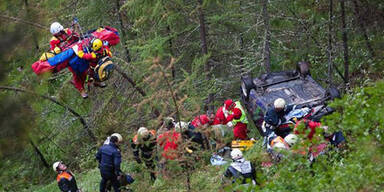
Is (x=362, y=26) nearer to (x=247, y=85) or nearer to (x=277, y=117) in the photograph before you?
(x=247, y=85)

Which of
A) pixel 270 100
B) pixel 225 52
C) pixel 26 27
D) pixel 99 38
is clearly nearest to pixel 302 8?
pixel 225 52

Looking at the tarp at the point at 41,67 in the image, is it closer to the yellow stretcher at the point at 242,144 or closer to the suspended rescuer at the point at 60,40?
the suspended rescuer at the point at 60,40

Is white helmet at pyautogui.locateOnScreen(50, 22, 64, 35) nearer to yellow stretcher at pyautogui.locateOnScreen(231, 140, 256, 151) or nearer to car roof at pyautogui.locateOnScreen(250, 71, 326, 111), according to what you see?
yellow stretcher at pyautogui.locateOnScreen(231, 140, 256, 151)

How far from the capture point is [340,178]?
711 centimetres

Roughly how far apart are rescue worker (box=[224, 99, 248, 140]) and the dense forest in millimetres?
674

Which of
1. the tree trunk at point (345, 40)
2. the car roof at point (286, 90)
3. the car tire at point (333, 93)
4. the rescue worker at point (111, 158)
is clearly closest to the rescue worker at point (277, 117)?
the car roof at point (286, 90)

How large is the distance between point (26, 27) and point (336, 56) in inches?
522

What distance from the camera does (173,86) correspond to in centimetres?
912

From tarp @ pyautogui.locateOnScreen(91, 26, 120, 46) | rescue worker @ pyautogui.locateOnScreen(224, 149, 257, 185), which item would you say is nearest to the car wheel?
tarp @ pyautogui.locateOnScreen(91, 26, 120, 46)

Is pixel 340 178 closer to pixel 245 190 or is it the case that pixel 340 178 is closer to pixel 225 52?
pixel 245 190

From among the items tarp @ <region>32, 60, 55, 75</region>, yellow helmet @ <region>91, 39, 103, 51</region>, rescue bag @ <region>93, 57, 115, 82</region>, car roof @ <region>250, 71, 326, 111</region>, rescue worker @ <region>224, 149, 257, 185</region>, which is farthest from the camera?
car roof @ <region>250, 71, 326, 111</region>

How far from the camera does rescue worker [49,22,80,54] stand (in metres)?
10.5

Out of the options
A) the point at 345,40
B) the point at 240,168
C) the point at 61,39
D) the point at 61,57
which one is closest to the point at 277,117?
the point at 240,168

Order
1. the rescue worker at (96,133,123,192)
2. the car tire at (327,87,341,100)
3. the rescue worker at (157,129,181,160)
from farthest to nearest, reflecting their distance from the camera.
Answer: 1. the car tire at (327,87,341,100)
2. the rescue worker at (96,133,123,192)
3. the rescue worker at (157,129,181,160)
